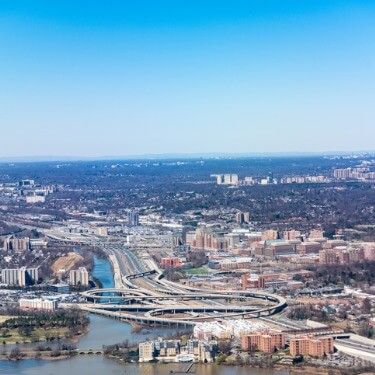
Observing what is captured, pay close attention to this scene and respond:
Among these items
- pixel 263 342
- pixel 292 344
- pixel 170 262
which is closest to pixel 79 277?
pixel 170 262

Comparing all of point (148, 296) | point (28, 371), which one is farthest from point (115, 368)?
point (148, 296)

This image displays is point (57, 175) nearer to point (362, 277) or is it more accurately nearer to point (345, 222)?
point (345, 222)

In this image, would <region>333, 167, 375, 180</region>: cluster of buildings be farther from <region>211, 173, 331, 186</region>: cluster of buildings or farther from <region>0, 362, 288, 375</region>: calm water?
<region>0, 362, 288, 375</region>: calm water

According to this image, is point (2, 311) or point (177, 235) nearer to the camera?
point (2, 311)

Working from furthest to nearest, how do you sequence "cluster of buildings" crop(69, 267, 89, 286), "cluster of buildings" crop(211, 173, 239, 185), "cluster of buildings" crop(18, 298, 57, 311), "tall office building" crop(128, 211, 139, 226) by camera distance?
"cluster of buildings" crop(211, 173, 239, 185)
"tall office building" crop(128, 211, 139, 226)
"cluster of buildings" crop(69, 267, 89, 286)
"cluster of buildings" crop(18, 298, 57, 311)

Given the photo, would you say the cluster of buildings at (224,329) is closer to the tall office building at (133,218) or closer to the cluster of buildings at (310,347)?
the cluster of buildings at (310,347)

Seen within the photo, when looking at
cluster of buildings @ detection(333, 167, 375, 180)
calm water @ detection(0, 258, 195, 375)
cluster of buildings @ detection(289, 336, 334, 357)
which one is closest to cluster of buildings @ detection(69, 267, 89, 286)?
calm water @ detection(0, 258, 195, 375)
